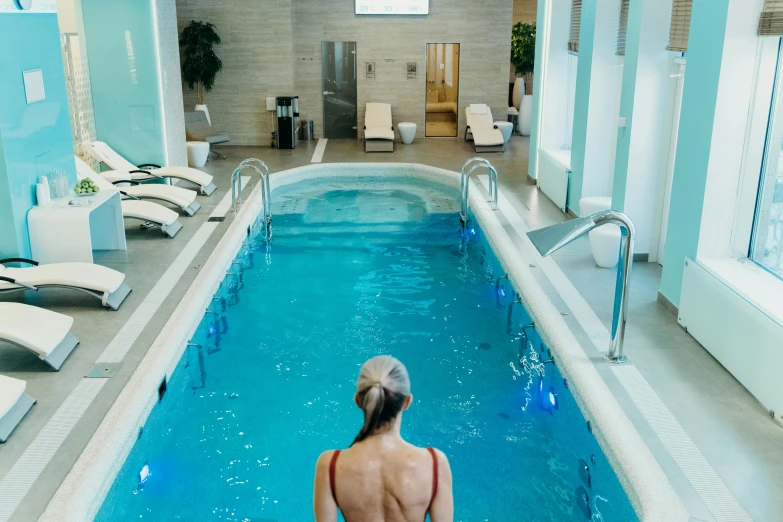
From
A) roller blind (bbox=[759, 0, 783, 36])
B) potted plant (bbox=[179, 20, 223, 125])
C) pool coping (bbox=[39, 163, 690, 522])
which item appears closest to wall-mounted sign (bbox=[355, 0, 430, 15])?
potted plant (bbox=[179, 20, 223, 125])

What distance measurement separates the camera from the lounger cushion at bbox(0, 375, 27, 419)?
16.4 ft

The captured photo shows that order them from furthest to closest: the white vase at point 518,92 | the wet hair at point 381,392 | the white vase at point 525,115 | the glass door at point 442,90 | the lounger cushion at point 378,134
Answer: the white vase at point 518,92, the white vase at point 525,115, the glass door at point 442,90, the lounger cushion at point 378,134, the wet hair at point 381,392

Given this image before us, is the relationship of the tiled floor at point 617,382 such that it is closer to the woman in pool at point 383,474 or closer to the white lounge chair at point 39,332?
the white lounge chair at point 39,332

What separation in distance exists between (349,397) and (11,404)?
254cm

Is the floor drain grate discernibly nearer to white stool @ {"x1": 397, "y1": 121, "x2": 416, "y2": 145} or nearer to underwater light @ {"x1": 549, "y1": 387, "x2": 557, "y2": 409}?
underwater light @ {"x1": 549, "y1": 387, "x2": 557, "y2": 409}

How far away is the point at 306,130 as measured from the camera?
17953 mm

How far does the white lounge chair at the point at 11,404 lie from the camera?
5016 mm

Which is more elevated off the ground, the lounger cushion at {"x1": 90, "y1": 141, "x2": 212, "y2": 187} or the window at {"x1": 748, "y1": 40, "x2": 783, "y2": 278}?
the window at {"x1": 748, "y1": 40, "x2": 783, "y2": 278}

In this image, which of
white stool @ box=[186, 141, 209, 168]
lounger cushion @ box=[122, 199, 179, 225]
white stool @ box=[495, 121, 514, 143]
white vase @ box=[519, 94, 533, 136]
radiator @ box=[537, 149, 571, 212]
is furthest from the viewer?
white vase @ box=[519, 94, 533, 136]

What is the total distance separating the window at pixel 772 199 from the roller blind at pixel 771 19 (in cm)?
22

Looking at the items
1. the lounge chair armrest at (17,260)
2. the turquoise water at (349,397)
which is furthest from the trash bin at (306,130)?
the lounge chair armrest at (17,260)

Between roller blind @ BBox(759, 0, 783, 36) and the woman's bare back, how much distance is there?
487 cm

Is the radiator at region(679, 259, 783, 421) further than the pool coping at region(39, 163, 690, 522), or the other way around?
the radiator at region(679, 259, 783, 421)

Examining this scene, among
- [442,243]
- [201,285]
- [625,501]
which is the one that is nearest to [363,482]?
[625,501]
